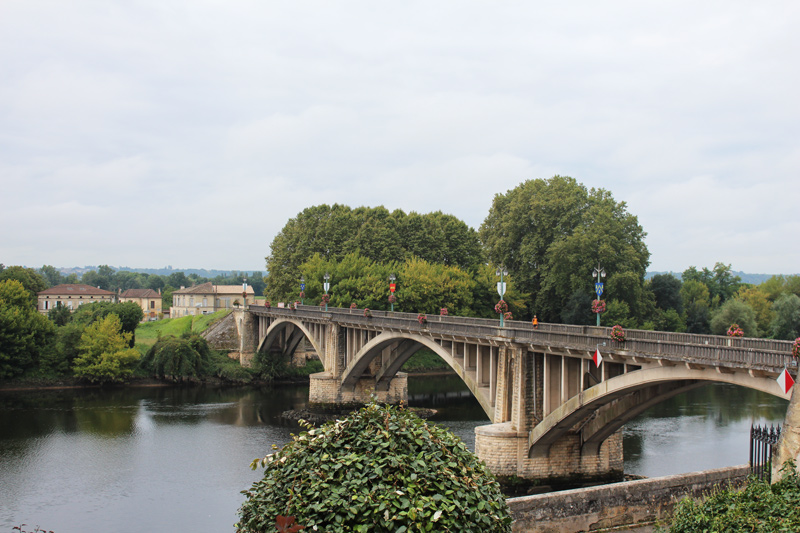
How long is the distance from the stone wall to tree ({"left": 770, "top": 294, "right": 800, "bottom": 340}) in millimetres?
49032

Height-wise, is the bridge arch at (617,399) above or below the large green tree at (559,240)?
below

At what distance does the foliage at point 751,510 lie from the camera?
12.5 metres

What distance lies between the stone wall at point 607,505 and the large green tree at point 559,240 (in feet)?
135

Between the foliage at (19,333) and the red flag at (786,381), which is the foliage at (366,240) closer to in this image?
the foliage at (19,333)

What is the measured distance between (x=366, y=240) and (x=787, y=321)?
37.8 metres

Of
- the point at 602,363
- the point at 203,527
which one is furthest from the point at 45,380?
the point at 602,363

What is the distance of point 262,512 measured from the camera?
346 inches

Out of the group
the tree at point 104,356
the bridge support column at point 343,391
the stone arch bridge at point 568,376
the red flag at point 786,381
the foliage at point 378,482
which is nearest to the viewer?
the foliage at point 378,482

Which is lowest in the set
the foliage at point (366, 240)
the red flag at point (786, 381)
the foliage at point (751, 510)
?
the foliage at point (751, 510)

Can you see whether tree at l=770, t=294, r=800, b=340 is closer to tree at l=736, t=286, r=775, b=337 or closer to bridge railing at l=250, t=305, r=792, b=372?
tree at l=736, t=286, r=775, b=337

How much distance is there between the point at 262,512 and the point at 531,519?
9.34 metres

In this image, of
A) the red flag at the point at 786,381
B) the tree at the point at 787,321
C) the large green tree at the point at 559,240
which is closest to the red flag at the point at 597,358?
the red flag at the point at 786,381

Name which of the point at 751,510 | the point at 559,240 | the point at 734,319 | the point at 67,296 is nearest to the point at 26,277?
the point at 67,296

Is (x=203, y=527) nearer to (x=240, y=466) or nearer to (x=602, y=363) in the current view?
(x=240, y=466)
